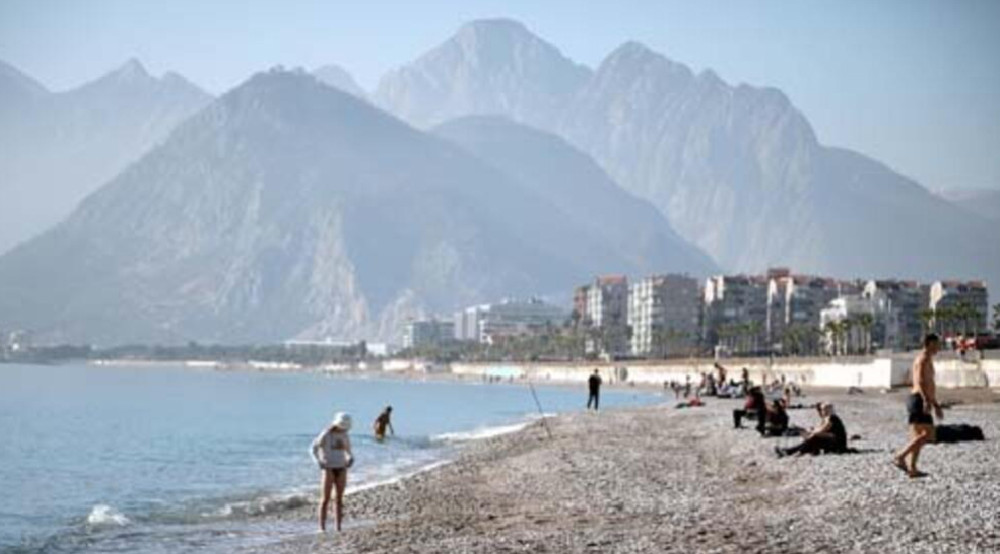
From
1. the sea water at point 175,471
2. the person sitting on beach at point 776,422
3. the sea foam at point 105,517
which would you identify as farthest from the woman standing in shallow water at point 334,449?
the person sitting on beach at point 776,422

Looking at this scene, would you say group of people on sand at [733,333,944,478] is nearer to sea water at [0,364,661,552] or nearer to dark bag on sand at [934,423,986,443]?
dark bag on sand at [934,423,986,443]

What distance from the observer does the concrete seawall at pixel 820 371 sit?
67.2 metres

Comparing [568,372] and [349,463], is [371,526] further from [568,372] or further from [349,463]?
[568,372]

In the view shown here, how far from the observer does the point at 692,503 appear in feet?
61.0

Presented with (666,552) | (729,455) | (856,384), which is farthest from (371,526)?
(856,384)

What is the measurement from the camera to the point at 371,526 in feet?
66.0

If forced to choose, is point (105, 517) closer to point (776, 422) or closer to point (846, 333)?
point (776, 422)

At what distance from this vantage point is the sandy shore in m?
14.3

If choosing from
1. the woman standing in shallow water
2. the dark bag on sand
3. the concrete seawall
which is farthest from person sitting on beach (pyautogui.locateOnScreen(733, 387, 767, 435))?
the concrete seawall

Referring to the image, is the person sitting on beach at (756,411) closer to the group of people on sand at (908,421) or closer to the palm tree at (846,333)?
the group of people on sand at (908,421)

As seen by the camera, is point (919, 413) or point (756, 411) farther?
point (756, 411)

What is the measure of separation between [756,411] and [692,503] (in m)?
17.5

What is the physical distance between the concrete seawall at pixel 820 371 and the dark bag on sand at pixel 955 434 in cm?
4089

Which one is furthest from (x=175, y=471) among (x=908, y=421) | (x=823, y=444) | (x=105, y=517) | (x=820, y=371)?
(x=820, y=371)
